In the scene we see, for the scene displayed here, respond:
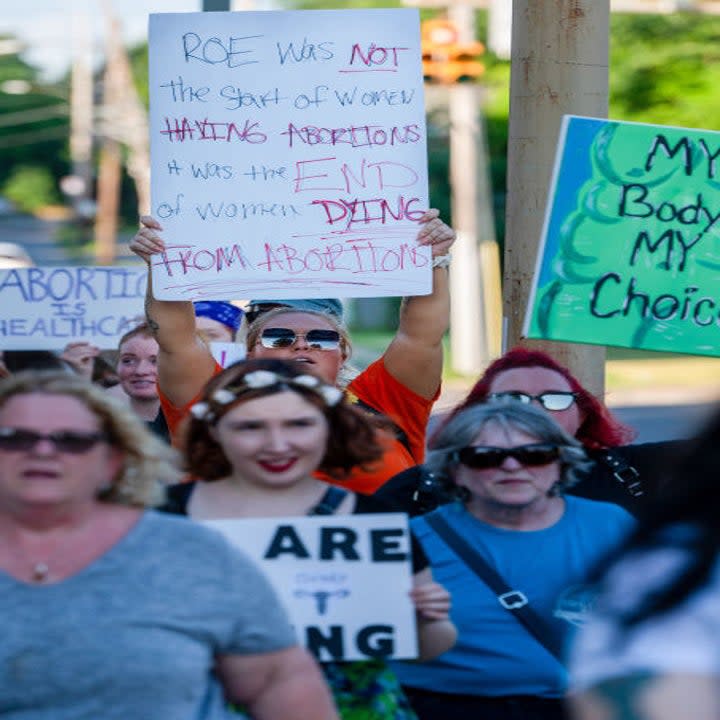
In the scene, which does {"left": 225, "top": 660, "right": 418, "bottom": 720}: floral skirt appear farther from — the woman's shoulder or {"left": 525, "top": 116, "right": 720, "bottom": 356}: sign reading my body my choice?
{"left": 525, "top": 116, "right": 720, "bottom": 356}: sign reading my body my choice

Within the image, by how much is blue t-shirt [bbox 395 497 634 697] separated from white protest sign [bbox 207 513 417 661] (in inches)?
17.6

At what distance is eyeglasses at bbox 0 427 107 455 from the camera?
3.13 metres

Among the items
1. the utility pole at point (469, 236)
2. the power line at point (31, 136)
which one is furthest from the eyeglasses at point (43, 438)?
the power line at point (31, 136)

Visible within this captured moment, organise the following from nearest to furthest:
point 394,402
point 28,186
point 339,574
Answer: point 339,574, point 394,402, point 28,186

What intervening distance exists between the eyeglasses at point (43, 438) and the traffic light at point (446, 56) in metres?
18.1

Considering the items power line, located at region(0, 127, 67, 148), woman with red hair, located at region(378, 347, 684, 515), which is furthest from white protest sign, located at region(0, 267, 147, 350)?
power line, located at region(0, 127, 67, 148)

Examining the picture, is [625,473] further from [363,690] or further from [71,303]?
[71,303]

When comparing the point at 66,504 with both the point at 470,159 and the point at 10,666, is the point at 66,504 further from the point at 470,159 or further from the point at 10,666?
the point at 470,159

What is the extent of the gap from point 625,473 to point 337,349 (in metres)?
0.93

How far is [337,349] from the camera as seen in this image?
5.12 meters

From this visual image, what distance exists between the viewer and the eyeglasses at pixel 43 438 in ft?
10.3

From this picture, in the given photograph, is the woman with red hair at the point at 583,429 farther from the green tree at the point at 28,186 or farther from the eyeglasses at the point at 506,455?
the green tree at the point at 28,186

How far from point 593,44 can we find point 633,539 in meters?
4.44

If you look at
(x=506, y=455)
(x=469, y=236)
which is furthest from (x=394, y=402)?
(x=469, y=236)
